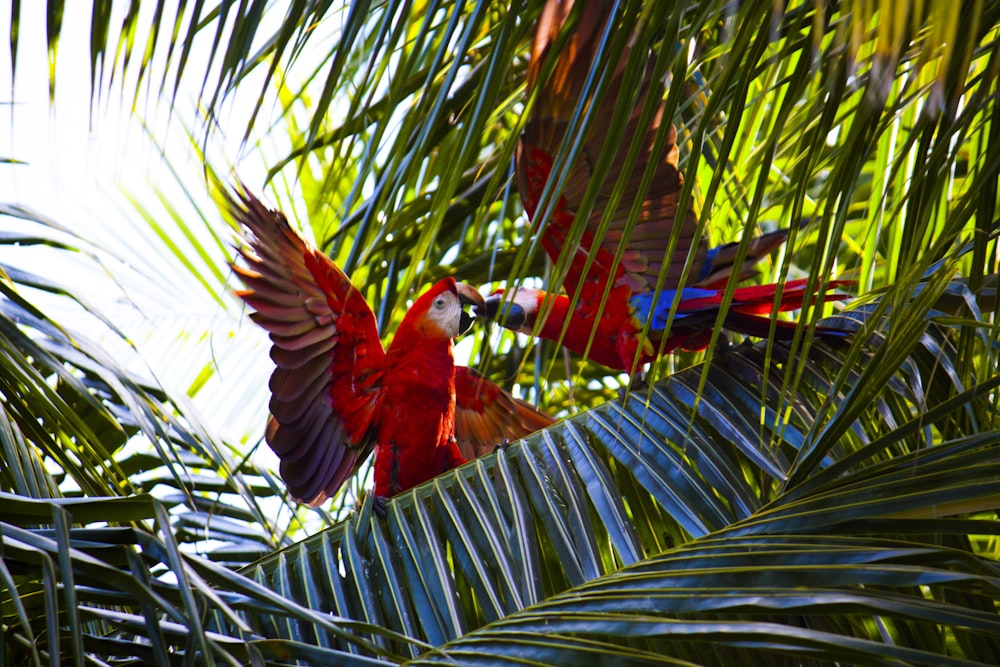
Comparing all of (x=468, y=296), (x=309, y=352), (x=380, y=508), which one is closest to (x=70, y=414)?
(x=380, y=508)

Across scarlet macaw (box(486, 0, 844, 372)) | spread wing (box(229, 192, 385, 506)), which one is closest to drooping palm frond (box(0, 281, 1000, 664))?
scarlet macaw (box(486, 0, 844, 372))

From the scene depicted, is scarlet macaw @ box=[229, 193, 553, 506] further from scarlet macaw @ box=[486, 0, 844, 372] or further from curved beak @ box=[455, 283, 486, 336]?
scarlet macaw @ box=[486, 0, 844, 372]

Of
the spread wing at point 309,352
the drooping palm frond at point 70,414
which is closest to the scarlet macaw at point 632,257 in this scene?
the spread wing at point 309,352

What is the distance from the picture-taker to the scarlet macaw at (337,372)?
1.64 metres

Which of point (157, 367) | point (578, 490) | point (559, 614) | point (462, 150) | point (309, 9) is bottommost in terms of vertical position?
point (559, 614)

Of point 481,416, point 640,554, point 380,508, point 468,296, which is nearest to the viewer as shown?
point 640,554

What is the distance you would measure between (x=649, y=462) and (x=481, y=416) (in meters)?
0.99

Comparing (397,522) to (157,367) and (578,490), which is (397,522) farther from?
(157,367)

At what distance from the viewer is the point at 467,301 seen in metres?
1.79

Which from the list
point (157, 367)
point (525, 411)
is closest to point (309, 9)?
point (525, 411)

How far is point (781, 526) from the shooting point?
746mm

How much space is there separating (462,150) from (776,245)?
0.82m

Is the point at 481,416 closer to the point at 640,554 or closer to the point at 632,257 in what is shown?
the point at 632,257

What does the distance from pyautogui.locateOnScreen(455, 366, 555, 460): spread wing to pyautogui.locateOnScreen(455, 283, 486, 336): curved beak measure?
18 centimetres
